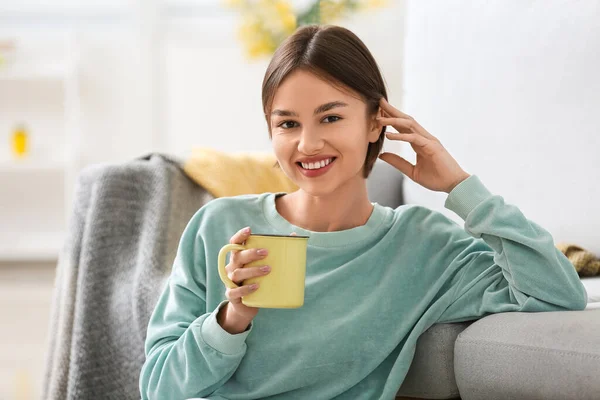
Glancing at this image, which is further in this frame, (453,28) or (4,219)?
(4,219)

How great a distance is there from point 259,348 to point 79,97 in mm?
3653

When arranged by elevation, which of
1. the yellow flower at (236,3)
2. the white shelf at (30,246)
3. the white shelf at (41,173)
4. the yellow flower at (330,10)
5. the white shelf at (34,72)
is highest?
the yellow flower at (236,3)

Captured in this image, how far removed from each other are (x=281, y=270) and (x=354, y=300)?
30 cm

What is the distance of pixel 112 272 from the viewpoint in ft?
5.95

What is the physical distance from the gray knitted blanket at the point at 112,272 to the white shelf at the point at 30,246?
9.11 ft

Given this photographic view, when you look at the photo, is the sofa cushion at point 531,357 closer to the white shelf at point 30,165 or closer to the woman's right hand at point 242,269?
the woman's right hand at point 242,269

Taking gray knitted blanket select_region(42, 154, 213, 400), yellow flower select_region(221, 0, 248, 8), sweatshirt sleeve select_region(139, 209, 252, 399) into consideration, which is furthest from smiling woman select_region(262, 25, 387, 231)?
yellow flower select_region(221, 0, 248, 8)

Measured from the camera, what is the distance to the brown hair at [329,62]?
1.24 m

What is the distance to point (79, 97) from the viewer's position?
460 centimetres

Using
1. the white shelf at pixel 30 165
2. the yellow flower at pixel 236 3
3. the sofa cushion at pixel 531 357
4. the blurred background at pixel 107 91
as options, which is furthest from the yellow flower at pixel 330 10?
the sofa cushion at pixel 531 357

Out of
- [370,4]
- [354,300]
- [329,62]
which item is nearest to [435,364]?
[354,300]

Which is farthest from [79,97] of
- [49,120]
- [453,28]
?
[453,28]

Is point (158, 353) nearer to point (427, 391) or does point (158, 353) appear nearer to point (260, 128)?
point (427, 391)

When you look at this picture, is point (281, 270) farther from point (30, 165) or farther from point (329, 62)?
point (30, 165)
